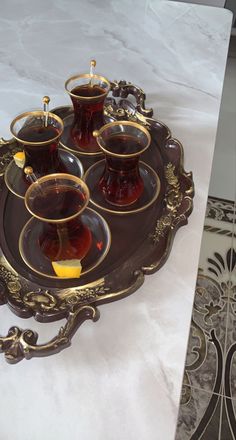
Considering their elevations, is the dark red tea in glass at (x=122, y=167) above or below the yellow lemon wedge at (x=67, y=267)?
above

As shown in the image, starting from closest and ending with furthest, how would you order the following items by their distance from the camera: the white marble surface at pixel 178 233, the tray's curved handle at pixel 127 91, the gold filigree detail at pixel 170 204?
the white marble surface at pixel 178 233 < the gold filigree detail at pixel 170 204 < the tray's curved handle at pixel 127 91

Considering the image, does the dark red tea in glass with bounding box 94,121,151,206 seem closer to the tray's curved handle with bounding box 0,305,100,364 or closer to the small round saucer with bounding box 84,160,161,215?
the small round saucer with bounding box 84,160,161,215

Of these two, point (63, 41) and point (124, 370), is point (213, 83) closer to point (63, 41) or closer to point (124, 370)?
point (63, 41)

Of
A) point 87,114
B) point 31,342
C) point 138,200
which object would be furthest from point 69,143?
point 31,342

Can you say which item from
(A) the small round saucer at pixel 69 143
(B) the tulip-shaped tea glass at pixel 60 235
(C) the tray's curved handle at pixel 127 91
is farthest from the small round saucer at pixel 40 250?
(C) the tray's curved handle at pixel 127 91

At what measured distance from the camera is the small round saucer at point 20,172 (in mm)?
576

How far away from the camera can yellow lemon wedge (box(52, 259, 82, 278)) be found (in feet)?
1.55

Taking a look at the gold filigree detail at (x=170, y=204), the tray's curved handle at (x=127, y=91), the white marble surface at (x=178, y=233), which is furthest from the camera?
the tray's curved handle at (x=127, y=91)

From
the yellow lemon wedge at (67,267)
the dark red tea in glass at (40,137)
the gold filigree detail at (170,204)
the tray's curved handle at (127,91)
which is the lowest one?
the yellow lemon wedge at (67,267)

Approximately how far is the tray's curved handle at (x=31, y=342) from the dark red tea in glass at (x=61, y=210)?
0.26 ft

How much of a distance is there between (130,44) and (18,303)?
2.19ft

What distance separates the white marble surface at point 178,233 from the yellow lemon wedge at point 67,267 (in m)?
0.06

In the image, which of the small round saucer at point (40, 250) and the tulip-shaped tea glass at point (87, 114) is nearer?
the small round saucer at point (40, 250)

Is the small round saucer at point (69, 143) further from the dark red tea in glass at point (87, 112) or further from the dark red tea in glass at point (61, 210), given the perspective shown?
the dark red tea in glass at point (61, 210)
